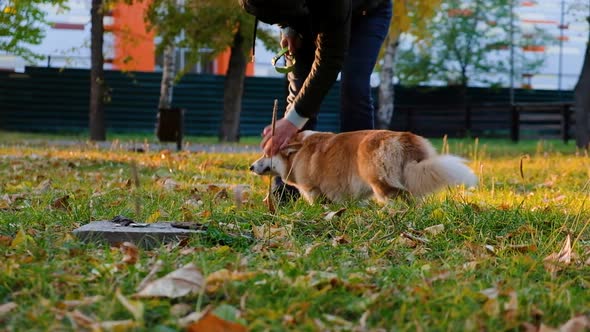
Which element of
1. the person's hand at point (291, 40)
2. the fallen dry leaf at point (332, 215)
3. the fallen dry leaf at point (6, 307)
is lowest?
the fallen dry leaf at point (6, 307)

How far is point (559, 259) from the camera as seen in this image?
3172 millimetres

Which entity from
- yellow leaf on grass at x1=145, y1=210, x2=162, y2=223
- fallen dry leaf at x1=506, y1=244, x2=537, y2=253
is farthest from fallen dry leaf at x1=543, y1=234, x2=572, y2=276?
yellow leaf on grass at x1=145, y1=210, x2=162, y2=223

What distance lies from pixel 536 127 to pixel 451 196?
23471 millimetres

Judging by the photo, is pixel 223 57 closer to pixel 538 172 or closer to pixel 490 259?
pixel 538 172

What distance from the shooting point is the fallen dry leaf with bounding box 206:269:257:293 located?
256 centimetres

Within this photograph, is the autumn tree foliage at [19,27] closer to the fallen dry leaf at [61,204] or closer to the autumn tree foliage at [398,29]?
the autumn tree foliage at [398,29]

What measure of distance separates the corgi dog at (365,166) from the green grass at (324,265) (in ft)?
0.49

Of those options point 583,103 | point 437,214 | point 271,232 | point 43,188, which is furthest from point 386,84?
point 271,232

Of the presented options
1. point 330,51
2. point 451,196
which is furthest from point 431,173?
point 330,51

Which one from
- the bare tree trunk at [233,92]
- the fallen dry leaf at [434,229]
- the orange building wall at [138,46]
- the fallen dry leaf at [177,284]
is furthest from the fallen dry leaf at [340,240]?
the orange building wall at [138,46]

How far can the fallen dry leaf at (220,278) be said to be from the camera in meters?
2.56

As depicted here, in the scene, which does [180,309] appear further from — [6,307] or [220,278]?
[6,307]

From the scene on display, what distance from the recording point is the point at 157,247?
3379mm

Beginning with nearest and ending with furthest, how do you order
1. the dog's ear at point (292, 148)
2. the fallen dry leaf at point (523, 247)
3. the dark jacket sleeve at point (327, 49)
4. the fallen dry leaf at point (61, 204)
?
the fallen dry leaf at point (523, 247) < the dark jacket sleeve at point (327, 49) < the fallen dry leaf at point (61, 204) < the dog's ear at point (292, 148)
